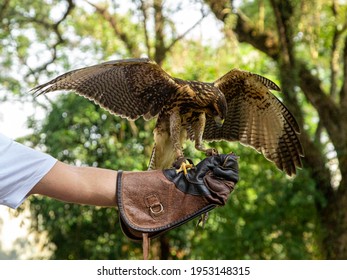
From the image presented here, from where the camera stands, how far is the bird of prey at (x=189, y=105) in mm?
3988

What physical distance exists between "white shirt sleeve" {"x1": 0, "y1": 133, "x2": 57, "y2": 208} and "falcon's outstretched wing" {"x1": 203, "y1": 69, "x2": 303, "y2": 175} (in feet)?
8.00

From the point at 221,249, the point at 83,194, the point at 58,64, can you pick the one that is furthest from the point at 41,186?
the point at 221,249

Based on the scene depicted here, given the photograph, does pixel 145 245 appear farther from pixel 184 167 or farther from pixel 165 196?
pixel 184 167

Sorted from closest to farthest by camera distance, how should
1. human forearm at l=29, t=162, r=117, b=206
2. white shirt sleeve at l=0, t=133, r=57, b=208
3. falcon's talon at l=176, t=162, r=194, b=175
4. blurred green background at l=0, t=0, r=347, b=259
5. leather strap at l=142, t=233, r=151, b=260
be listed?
white shirt sleeve at l=0, t=133, r=57, b=208 → human forearm at l=29, t=162, r=117, b=206 → leather strap at l=142, t=233, r=151, b=260 → falcon's talon at l=176, t=162, r=194, b=175 → blurred green background at l=0, t=0, r=347, b=259

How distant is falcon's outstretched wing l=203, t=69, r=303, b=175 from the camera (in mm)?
4461

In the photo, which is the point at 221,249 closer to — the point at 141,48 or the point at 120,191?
the point at 141,48

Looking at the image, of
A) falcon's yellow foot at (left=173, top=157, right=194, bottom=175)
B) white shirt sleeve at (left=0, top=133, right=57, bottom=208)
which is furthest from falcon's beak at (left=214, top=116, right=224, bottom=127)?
white shirt sleeve at (left=0, top=133, right=57, bottom=208)

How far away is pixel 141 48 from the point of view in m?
10.0

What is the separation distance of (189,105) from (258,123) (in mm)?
850

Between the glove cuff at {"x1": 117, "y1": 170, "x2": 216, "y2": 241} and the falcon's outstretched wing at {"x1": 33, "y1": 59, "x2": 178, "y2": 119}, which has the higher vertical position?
the falcon's outstretched wing at {"x1": 33, "y1": 59, "x2": 178, "y2": 119}

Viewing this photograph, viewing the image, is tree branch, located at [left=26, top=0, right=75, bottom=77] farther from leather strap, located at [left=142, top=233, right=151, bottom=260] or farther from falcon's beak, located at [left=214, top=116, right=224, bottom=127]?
leather strap, located at [left=142, top=233, right=151, bottom=260]

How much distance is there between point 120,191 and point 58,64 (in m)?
7.67

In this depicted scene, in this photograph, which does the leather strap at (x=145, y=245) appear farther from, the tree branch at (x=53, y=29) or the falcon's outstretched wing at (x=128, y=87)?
the tree branch at (x=53, y=29)

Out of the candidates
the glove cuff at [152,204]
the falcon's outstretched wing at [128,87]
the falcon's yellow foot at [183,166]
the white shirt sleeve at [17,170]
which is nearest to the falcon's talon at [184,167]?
the falcon's yellow foot at [183,166]
